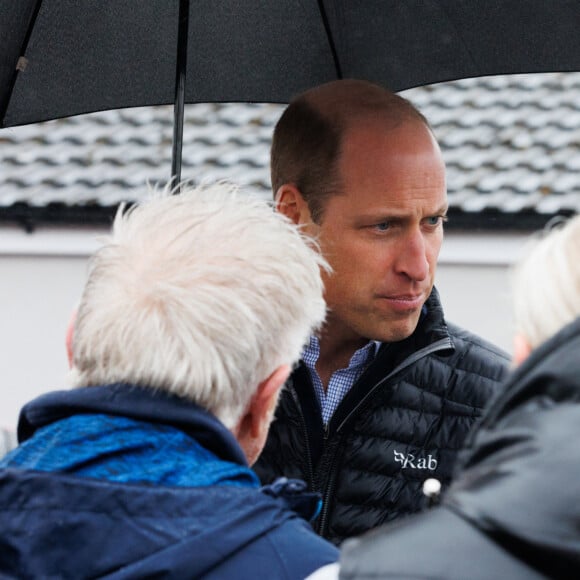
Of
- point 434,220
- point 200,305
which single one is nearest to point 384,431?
point 434,220

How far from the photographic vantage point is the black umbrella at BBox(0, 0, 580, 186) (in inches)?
105

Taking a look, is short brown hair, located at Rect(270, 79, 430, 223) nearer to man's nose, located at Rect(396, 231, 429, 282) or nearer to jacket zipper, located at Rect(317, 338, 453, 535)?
man's nose, located at Rect(396, 231, 429, 282)

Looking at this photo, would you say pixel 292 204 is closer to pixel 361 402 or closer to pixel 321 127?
pixel 321 127

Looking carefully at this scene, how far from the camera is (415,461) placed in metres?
2.41

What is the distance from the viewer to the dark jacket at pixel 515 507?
986 mm

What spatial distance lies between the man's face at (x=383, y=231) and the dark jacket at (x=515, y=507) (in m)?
1.33

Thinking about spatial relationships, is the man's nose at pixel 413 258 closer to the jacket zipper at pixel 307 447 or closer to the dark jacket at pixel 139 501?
the jacket zipper at pixel 307 447

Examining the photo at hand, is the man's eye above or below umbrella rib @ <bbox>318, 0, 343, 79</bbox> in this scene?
below

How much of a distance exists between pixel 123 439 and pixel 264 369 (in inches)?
10.6

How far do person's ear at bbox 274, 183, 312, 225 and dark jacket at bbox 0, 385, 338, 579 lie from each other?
1.15m

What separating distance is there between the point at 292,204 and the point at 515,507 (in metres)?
1.72

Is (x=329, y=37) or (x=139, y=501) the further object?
(x=329, y=37)

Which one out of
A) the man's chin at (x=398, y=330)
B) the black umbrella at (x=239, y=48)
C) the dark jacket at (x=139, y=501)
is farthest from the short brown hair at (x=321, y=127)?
the dark jacket at (x=139, y=501)

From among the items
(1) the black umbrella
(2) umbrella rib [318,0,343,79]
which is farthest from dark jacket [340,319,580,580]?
(2) umbrella rib [318,0,343,79]
